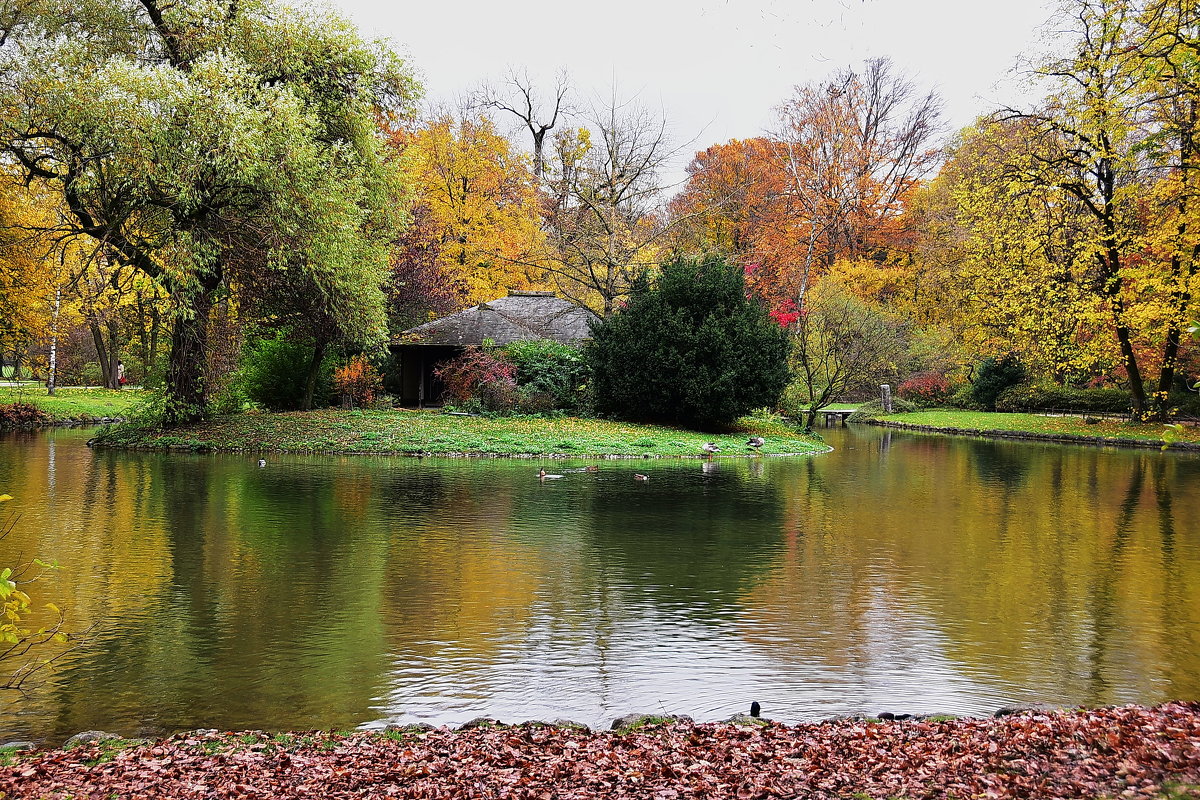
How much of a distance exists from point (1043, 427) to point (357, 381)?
79.7 ft

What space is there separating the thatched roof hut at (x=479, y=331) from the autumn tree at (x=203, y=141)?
635 cm

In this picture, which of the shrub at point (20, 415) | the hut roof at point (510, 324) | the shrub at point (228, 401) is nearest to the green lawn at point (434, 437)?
the shrub at point (228, 401)

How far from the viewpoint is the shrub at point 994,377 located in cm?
3756

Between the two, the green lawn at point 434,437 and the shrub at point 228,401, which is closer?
the green lawn at point 434,437

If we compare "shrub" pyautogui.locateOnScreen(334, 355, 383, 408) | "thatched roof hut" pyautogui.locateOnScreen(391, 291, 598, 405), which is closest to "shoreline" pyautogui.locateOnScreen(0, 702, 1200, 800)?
"thatched roof hut" pyautogui.locateOnScreen(391, 291, 598, 405)

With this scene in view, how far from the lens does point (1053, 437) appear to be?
1180 inches

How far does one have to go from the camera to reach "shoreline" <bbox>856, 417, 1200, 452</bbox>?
25898 millimetres

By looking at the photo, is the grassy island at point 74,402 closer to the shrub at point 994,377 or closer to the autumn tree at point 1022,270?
the autumn tree at point 1022,270

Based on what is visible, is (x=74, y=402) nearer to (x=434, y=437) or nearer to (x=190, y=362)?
(x=190, y=362)

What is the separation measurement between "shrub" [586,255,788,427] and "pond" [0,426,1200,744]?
8.03 m

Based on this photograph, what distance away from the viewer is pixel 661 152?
1185 inches

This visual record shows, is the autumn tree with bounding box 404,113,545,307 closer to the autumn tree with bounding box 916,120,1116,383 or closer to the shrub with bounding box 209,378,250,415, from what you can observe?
the shrub with bounding box 209,378,250,415

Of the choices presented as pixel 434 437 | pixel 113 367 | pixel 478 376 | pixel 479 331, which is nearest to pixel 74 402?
pixel 113 367

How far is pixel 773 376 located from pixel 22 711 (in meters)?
21.2
